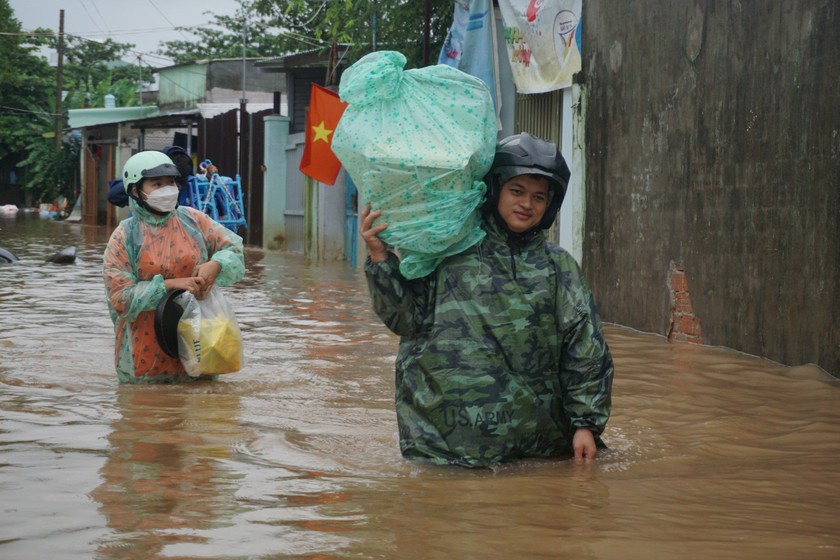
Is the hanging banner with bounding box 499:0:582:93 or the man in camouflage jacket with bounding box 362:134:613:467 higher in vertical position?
the hanging banner with bounding box 499:0:582:93

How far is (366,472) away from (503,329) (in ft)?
2.65

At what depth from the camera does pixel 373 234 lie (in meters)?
4.36

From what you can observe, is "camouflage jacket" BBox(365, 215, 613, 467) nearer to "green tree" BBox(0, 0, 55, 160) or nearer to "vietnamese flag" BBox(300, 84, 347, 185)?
"vietnamese flag" BBox(300, 84, 347, 185)

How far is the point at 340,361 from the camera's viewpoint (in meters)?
8.30

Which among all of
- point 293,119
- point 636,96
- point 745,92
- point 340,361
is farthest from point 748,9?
point 293,119

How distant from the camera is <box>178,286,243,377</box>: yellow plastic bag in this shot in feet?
22.4

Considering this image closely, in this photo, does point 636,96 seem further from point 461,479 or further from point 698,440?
point 461,479

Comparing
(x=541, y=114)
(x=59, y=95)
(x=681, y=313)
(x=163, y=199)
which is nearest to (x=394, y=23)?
(x=541, y=114)

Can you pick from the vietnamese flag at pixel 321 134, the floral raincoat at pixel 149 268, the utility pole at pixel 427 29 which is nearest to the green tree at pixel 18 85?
the vietnamese flag at pixel 321 134

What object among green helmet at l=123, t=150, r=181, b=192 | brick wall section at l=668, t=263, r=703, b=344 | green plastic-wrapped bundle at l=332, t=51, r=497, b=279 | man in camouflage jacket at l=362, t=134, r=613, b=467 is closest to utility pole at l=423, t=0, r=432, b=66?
brick wall section at l=668, t=263, r=703, b=344

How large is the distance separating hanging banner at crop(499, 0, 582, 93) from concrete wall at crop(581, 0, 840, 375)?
529mm

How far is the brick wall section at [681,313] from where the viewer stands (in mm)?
8836

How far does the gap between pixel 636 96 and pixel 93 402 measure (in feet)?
17.6

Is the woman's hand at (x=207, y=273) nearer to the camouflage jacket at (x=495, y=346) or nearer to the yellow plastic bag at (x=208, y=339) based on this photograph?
the yellow plastic bag at (x=208, y=339)
